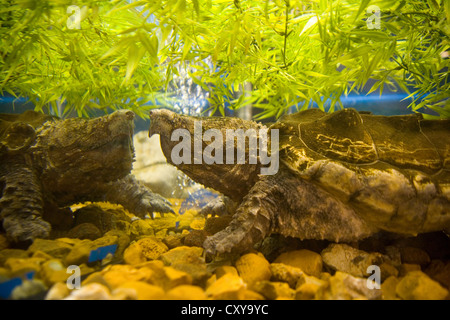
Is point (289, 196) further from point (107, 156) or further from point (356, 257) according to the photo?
point (107, 156)

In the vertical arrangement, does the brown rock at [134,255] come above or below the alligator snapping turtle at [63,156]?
below

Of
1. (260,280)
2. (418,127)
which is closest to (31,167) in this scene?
(260,280)

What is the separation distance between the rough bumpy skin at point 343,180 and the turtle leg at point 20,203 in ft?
3.71

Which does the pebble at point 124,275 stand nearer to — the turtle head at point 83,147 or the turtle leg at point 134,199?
the turtle head at point 83,147

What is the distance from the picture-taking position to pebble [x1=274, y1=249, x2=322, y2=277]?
1.53m

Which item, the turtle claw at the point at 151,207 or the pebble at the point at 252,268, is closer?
the pebble at the point at 252,268

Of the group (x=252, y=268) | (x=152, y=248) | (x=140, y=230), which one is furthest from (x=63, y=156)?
(x=252, y=268)

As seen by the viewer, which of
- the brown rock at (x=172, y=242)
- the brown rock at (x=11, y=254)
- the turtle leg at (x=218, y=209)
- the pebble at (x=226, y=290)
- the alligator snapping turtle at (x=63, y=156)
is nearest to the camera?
the pebble at (x=226, y=290)

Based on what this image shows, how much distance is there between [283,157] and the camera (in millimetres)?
1926

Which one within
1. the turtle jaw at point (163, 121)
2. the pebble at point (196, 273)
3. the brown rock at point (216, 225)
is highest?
the turtle jaw at point (163, 121)

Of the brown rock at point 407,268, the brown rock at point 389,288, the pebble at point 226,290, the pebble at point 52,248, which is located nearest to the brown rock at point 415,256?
the brown rock at point 407,268

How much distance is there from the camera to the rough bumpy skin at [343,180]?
5.44 ft

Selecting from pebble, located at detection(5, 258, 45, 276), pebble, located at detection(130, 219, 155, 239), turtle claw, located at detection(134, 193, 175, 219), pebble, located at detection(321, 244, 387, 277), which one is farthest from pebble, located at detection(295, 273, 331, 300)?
turtle claw, located at detection(134, 193, 175, 219)

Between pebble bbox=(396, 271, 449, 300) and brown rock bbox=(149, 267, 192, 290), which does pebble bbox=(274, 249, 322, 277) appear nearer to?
pebble bbox=(396, 271, 449, 300)
